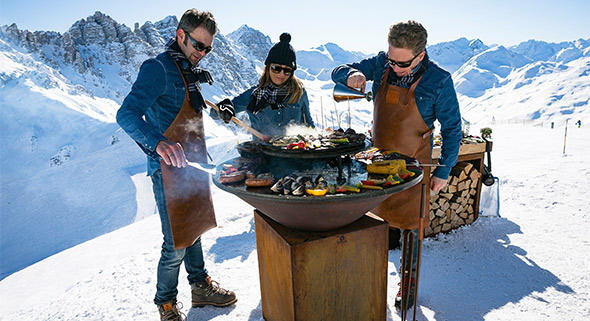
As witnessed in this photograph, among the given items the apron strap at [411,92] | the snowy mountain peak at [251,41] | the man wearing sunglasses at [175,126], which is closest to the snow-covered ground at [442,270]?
the man wearing sunglasses at [175,126]

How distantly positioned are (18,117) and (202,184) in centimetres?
4318

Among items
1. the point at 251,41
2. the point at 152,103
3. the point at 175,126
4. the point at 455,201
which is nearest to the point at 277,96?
the point at 175,126

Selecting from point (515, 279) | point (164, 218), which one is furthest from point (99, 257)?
point (515, 279)

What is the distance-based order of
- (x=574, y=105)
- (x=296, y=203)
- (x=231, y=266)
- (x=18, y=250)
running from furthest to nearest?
1. (x=574, y=105)
2. (x=18, y=250)
3. (x=231, y=266)
4. (x=296, y=203)

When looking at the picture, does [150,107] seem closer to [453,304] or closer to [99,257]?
[453,304]

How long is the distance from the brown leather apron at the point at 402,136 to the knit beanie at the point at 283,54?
100 centimetres

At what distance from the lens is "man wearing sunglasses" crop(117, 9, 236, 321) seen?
84.1 inches

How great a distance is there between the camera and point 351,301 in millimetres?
2105

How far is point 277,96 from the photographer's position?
3.12 metres

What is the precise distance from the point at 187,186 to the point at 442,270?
2814 millimetres

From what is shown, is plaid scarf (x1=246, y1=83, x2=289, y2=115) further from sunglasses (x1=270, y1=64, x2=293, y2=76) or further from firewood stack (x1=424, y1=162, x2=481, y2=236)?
firewood stack (x1=424, y1=162, x2=481, y2=236)

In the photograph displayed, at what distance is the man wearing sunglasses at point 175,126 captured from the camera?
7.01 ft

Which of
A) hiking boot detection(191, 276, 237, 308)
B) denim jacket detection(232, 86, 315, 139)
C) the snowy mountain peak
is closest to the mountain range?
denim jacket detection(232, 86, 315, 139)

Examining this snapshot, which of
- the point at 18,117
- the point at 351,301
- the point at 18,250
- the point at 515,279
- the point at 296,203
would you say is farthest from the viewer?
the point at 18,117
